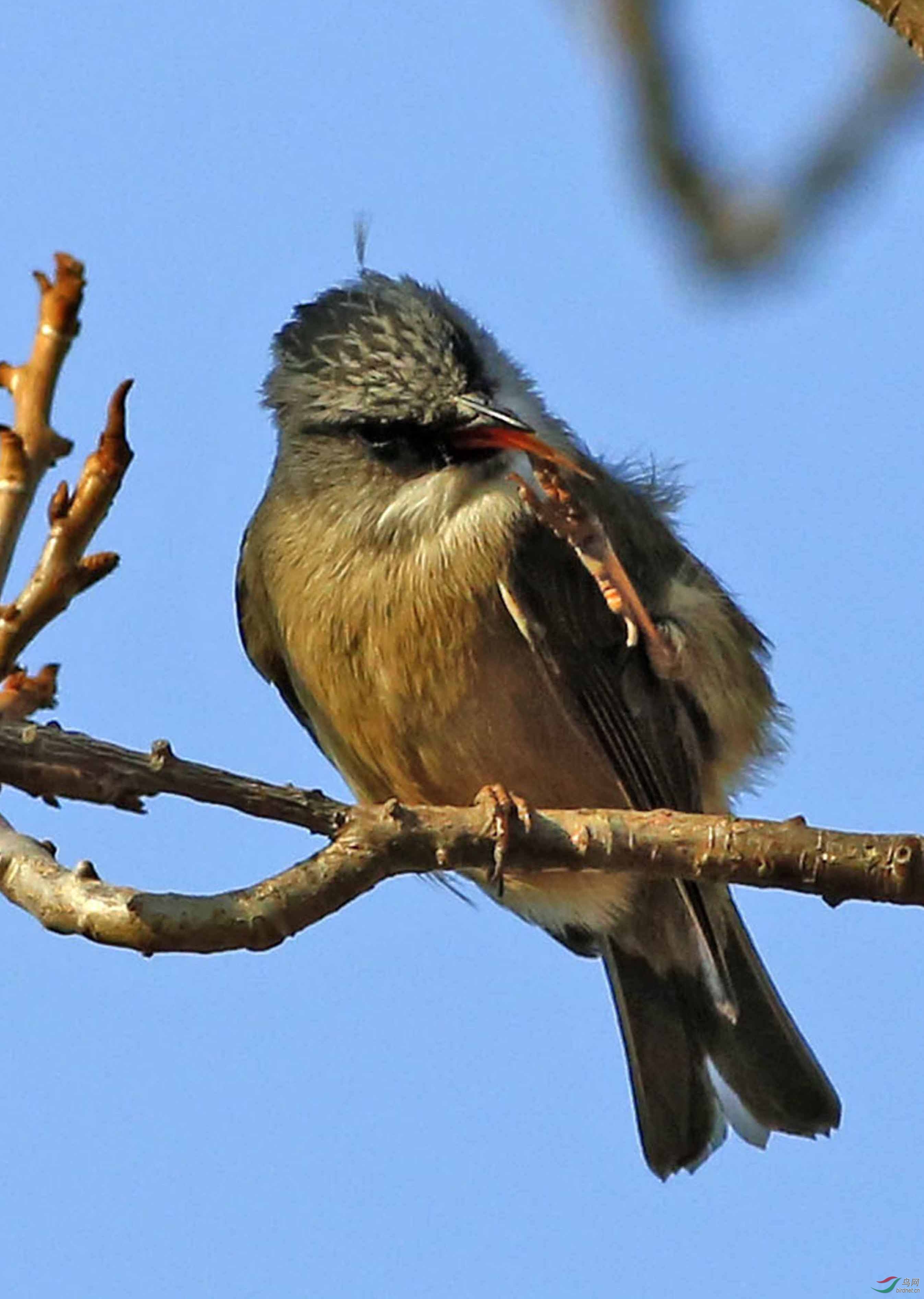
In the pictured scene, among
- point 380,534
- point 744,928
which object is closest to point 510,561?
point 380,534

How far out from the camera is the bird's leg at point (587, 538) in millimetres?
4367

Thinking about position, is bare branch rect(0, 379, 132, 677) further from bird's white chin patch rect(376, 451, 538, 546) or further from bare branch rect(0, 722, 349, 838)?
bird's white chin patch rect(376, 451, 538, 546)

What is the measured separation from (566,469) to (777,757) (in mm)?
1083

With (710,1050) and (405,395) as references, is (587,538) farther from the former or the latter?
(710,1050)

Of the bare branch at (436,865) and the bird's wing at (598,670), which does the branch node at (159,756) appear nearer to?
the bare branch at (436,865)

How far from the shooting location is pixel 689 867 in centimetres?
373

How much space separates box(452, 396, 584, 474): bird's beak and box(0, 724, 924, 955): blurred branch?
1216mm

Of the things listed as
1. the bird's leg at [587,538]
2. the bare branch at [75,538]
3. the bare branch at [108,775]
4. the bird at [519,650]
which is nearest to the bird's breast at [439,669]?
the bird at [519,650]

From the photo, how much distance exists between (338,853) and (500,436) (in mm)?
1766

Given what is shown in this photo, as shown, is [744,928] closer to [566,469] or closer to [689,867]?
[566,469]

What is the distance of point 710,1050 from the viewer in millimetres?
5531

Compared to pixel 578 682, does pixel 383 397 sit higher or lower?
higher

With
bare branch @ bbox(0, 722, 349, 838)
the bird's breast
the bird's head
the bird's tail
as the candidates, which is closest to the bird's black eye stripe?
the bird's head

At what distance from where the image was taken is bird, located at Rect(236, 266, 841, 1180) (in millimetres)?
4887
